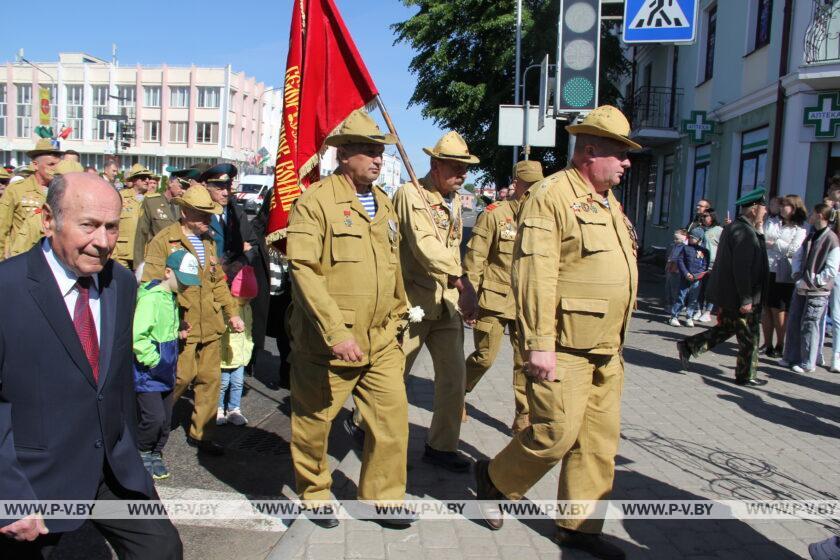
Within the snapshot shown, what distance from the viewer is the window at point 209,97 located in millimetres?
73625

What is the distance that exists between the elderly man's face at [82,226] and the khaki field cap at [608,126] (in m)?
2.24

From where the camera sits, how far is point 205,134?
74.5 metres

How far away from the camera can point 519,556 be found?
356 cm

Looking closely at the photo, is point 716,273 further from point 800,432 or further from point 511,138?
point 511,138

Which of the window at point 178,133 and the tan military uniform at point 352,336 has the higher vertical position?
the window at point 178,133

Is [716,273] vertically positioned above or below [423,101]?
below

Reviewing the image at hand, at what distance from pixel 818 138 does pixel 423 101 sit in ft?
62.8

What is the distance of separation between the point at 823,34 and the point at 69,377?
14453 millimetres

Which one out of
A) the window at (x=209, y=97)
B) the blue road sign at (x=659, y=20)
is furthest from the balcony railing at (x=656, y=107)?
the window at (x=209, y=97)

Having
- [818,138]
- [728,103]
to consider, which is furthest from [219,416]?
[728,103]

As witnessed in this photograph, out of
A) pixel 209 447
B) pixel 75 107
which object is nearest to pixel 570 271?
pixel 209 447

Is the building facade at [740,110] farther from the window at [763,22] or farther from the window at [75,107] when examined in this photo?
the window at [75,107]

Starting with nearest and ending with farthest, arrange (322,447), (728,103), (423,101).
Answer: (322,447), (728,103), (423,101)

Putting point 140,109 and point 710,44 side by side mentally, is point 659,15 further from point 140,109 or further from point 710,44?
point 140,109
